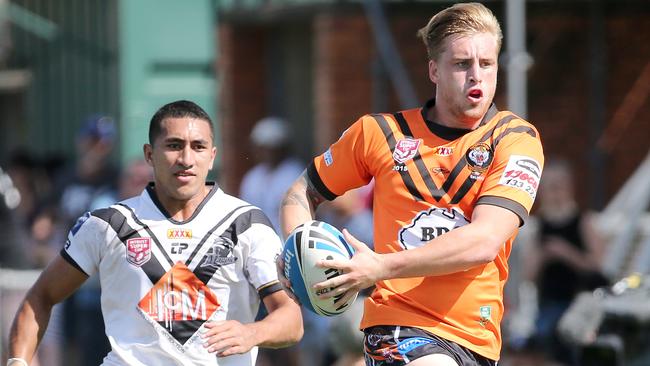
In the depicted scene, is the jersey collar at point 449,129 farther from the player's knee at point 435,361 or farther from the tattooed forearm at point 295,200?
the player's knee at point 435,361

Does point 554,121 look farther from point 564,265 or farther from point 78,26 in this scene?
point 78,26

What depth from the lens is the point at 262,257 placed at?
6.10m

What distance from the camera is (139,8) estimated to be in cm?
1360

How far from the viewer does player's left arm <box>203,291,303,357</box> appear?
5.78 metres

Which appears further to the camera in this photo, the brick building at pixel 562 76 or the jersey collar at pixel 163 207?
the brick building at pixel 562 76

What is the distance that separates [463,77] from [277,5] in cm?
910

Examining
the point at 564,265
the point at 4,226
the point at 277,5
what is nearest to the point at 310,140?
the point at 277,5

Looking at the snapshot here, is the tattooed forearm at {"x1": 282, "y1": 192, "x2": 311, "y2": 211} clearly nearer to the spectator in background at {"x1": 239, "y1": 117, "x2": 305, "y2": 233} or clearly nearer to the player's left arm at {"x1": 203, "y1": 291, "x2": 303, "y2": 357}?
the player's left arm at {"x1": 203, "y1": 291, "x2": 303, "y2": 357}

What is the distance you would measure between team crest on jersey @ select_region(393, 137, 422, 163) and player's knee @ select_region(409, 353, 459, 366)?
0.80 metres

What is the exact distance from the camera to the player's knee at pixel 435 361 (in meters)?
5.51

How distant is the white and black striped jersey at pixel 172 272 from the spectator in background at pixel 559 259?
423 centimetres

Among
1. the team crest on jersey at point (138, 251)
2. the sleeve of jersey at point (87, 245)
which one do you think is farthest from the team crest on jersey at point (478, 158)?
the sleeve of jersey at point (87, 245)

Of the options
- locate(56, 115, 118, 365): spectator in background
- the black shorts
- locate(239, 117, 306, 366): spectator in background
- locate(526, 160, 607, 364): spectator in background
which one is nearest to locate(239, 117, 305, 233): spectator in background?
locate(239, 117, 306, 366): spectator in background

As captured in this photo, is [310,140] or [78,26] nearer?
[310,140]
